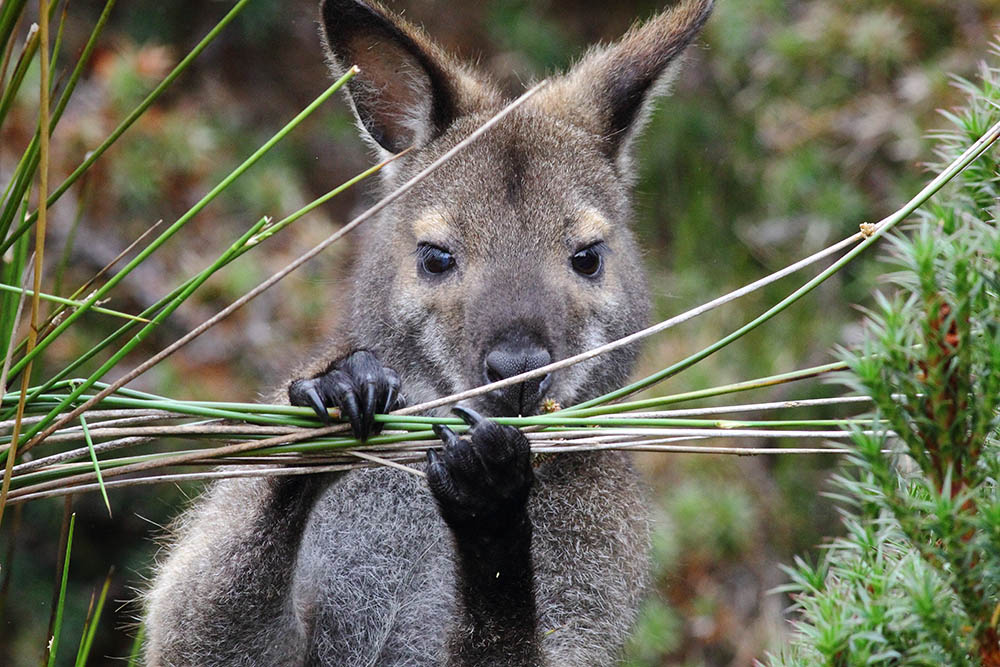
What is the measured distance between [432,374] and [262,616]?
3.04ft

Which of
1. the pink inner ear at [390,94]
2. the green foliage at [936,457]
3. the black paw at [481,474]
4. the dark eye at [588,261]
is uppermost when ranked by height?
the pink inner ear at [390,94]

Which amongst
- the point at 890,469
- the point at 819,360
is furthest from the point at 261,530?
the point at 819,360

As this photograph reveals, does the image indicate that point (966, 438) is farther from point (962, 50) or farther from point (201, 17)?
point (201, 17)

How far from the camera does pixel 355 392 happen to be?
9.05 feet

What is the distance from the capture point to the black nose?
10.4ft

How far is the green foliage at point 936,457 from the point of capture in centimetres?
192

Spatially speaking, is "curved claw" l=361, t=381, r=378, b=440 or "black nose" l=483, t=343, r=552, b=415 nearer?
"curved claw" l=361, t=381, r=378, b=440

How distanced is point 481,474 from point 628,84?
1.93 metres

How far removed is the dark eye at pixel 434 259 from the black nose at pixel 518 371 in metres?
0.54

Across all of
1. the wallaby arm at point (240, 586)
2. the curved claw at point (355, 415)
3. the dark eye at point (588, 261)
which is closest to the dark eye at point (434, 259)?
the dark eye at point (588, 261)

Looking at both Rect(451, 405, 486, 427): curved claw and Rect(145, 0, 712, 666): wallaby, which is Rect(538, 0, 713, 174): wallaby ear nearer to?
Rect(145, 0, 712, 666): wallaby

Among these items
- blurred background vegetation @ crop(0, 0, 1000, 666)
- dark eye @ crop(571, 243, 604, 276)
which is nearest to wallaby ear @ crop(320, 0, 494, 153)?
dark eye @ crop(571, 243, 604, 276)

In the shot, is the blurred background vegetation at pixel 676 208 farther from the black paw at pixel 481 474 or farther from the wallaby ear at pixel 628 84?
the black paw at pixel 481 474

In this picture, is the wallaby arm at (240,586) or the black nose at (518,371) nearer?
the black nose at (518,371)
